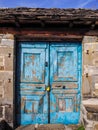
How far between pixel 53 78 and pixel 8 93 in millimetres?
1223

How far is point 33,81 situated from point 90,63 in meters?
1.54

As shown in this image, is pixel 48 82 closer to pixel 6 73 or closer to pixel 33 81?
pixel 33 81

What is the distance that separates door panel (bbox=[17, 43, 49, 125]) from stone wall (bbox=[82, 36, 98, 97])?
99cm

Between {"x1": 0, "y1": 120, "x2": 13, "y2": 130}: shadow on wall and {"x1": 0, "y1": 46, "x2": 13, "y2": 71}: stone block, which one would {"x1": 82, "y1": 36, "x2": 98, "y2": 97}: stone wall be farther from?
{"x1": 0, "y1": 120, "x2": 13, "y2": 130}: shadow on wall

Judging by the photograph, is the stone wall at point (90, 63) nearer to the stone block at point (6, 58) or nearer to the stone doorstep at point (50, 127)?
the stone doorstep at point (50, 127)

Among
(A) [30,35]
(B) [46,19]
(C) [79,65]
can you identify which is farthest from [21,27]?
(C) [79,65]

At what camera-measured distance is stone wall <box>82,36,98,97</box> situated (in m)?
7.02

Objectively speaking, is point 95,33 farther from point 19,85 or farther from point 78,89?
point 19,85

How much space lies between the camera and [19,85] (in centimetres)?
727

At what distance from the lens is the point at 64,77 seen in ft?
23.9

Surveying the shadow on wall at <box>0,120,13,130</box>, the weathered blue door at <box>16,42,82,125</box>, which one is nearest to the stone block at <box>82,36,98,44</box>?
the weathered blue door at <box>16,42,82,125</box>

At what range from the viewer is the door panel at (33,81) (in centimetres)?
724

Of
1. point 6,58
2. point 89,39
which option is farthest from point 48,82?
point 89,39


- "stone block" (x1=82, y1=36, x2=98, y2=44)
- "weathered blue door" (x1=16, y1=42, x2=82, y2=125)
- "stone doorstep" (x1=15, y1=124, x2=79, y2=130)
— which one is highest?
"stone block" (x1=82, y1=36, x2=98, y2=44)
